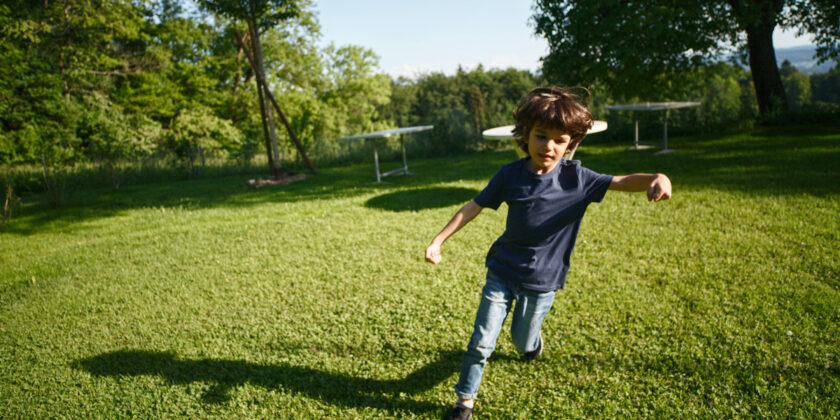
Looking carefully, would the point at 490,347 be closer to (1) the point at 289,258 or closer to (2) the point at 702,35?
(1) the point at 289,258

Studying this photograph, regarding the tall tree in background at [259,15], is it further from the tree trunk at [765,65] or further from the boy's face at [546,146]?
the tree trunk at [765,65]

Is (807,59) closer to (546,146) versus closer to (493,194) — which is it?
(546,146)

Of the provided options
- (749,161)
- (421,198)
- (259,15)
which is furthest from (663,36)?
(259,15)

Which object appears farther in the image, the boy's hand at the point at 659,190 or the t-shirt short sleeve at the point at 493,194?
the t-shirt short sleeve at the point at 493,194

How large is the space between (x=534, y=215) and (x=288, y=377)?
5.97 ft

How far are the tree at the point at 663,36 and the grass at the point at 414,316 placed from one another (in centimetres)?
535

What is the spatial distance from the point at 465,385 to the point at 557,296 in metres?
1.51

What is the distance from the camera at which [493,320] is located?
7.00ft

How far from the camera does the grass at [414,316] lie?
238cm

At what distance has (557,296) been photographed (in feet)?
11.1

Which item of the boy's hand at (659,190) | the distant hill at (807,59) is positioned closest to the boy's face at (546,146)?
the boy's hand at (659,190)

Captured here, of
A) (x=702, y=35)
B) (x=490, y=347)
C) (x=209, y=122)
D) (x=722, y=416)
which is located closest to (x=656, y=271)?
(x=722, y=416)

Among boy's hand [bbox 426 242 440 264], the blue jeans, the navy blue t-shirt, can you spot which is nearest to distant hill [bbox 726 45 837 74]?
the navy blue t-shirt

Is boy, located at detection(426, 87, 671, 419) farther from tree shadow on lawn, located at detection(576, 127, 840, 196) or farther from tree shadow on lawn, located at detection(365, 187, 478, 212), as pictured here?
tree shadow on lawn, located at detection(576, 127, 840, 196)
